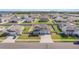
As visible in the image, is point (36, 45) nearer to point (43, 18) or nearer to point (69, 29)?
point (43, 18)

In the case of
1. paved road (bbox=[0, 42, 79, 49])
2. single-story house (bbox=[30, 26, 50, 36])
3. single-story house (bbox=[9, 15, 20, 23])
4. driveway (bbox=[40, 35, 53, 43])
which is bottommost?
paved road (bbox=[0, 42, 79, 49])

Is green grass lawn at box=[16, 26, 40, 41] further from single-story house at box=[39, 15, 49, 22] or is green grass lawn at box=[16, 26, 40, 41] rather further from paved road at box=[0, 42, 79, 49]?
single-story house at box=[39, 15, 49, 22]

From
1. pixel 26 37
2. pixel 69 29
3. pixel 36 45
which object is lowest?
pixel 36 45

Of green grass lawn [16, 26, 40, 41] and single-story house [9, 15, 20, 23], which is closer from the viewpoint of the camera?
green grass lawn [16, 26, 40, 41]

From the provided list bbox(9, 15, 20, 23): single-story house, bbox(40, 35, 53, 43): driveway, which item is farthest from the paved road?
bbox(9, 15, 20, 23): single-story house

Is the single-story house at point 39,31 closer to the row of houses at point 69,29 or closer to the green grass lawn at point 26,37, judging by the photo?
the green grass lawn at point 26,37

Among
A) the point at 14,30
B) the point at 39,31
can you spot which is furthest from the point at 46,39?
the point at 14,30

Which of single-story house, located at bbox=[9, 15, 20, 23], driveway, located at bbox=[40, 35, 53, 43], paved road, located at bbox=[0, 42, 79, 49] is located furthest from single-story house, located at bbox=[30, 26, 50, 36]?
single-story house, located at bbox=[9, 15, 20, 23]

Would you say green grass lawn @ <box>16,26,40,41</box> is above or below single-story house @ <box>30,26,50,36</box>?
below

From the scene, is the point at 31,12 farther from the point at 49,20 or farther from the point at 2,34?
the point at 2,34
